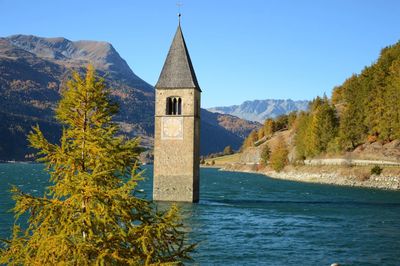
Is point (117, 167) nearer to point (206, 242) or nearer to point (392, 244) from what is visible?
point (206, 242)

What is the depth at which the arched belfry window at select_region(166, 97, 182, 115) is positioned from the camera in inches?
2266

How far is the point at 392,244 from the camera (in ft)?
115

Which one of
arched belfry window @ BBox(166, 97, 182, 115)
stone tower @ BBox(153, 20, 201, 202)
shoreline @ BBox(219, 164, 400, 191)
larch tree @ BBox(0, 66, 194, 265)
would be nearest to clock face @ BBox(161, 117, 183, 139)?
stone tower @ BBox(153, 20, 201, 202)

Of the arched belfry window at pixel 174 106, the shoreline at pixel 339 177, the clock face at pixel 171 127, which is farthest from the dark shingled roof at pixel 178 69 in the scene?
the shoreline at pixel 339 177

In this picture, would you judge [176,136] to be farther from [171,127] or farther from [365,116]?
[365,116]

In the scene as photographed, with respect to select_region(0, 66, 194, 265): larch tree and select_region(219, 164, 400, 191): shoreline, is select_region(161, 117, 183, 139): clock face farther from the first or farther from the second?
select_region(219, 164, 400, 191): shoreline

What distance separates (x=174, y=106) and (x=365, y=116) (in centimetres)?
6163

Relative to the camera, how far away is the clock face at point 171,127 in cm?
5678

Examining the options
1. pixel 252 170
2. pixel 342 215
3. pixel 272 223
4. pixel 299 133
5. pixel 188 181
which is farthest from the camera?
pixel 252 170

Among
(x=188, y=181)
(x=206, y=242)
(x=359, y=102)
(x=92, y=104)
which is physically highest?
(x=359, y=102)

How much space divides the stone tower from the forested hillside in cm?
4958

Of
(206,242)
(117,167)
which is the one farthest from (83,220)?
(206,242)

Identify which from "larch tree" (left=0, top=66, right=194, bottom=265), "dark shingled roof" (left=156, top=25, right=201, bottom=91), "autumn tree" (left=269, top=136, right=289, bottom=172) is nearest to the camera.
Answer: "larch tree" (left=0, top=66, right=194, bottom=265)

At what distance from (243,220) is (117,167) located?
119ft
